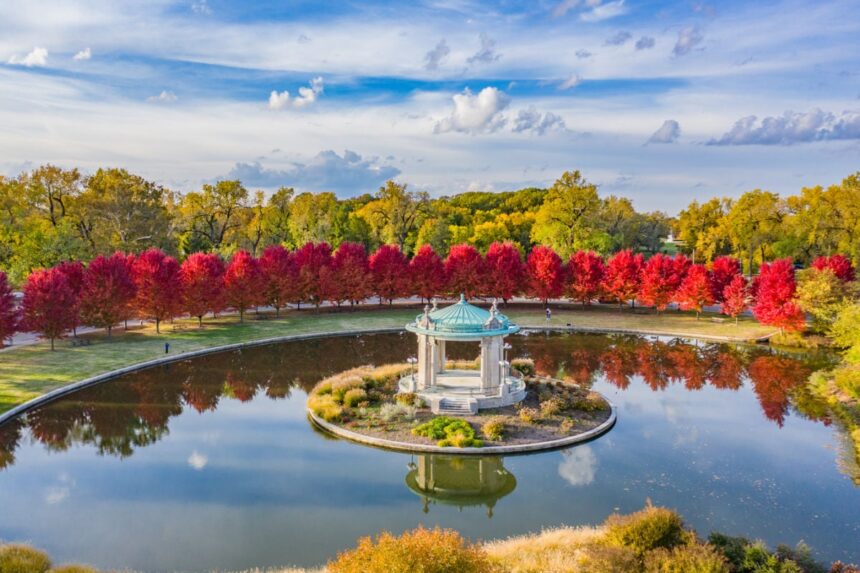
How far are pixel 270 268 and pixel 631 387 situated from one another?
38901mm

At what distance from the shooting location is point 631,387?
131ft

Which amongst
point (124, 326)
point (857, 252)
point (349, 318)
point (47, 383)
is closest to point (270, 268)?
point (349, 318)

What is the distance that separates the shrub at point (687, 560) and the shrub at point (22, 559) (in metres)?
16.3

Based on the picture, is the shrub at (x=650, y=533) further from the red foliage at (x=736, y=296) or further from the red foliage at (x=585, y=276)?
the red foliage at (x=585, y=276)

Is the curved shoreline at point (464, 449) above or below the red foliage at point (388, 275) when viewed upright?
below

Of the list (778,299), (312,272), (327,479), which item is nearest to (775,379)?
(778,299)

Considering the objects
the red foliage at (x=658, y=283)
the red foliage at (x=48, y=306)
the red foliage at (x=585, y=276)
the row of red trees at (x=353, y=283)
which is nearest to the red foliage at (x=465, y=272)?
the row of red trees at (x=353, y=283)

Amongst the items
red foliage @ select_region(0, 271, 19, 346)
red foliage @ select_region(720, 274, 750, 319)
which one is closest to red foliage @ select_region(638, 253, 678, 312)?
red foliage @ select_region(720, 274, 750, 319)

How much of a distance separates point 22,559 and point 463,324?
2204 cm

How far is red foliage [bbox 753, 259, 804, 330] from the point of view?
176ft

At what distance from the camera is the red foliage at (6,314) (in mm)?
43281

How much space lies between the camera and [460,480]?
25.5m

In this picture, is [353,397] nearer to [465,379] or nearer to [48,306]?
[465,379]

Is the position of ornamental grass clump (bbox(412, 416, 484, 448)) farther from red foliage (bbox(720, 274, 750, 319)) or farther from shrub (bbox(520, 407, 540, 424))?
red foliage (bbox(720, 274, 750, 319))
